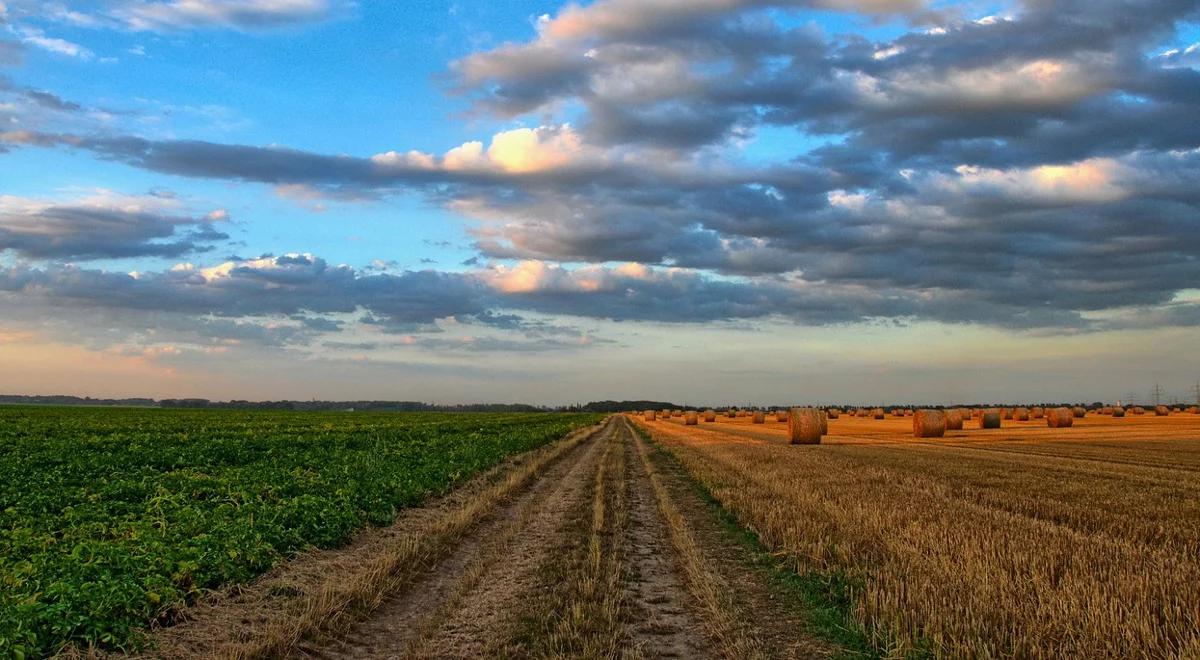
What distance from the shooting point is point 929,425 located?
49906 millimetres

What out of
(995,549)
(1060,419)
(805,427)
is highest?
(995,549)

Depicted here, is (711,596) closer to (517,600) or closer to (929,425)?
(517,600)

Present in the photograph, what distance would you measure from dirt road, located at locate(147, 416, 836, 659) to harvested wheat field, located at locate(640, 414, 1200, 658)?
1.13 metres

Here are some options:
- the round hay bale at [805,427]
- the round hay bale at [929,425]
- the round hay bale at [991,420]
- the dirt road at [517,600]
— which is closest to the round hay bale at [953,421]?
the round hay bale at [929,425]

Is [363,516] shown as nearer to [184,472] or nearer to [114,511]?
[114,511]

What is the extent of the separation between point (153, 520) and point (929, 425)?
46567 millimetres

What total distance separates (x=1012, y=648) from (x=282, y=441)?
3544 cm

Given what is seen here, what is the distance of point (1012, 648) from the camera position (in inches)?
277

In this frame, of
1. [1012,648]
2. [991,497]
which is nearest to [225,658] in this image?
[1012,648]

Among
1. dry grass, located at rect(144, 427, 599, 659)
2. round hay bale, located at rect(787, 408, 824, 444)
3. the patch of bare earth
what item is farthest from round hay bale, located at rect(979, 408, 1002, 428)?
dry grass, located at rect(144, 427, 599, 659)

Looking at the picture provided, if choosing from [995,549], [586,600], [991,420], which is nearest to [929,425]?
[991,420]

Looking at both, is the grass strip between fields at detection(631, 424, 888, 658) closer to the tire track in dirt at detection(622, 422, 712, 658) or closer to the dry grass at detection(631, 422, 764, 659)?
the dry grass at detection(631, 422, 764, 659)

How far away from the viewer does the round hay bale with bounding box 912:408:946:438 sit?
49969 millimetres

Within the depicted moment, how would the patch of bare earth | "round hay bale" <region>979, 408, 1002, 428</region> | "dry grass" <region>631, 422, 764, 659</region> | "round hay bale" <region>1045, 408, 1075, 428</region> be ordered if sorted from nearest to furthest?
"dry grass" <region>631, 422, 764, 659</region>
the patch of bare earth
"round hay bale" <region>1045, 408, 1075, 428</region>
"round hay bale" <region>979, 408, 1002, 428</region>
